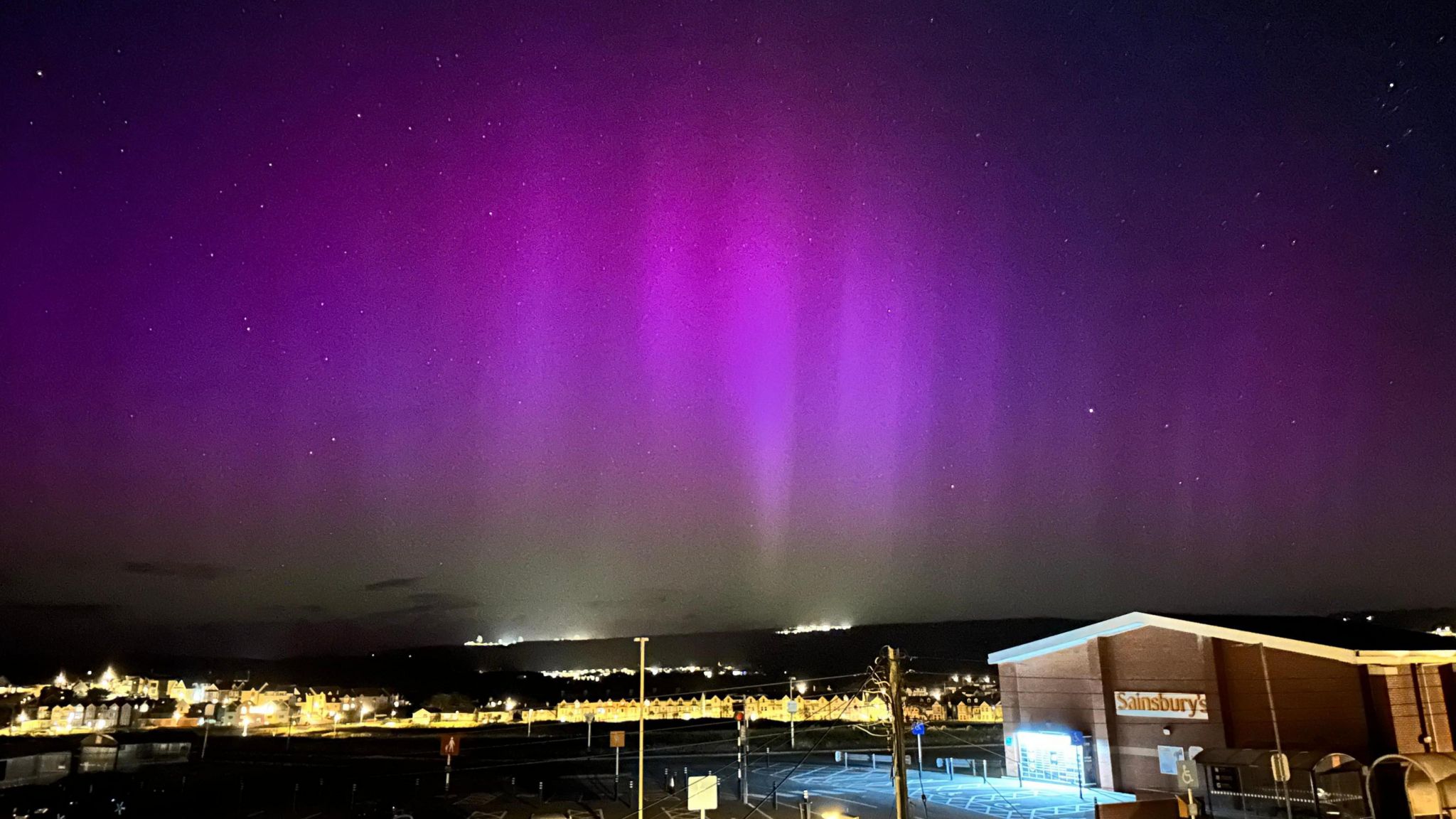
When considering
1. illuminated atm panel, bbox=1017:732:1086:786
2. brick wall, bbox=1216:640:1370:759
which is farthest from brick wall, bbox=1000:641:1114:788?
brick wall, bbox=1216:640:1370:759

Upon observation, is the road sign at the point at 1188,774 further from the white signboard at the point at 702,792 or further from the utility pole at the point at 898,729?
the white signboard at the point at 702,792

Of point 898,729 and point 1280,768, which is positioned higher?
point 898,729

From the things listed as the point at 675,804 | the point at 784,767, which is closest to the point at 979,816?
the point at 675,804

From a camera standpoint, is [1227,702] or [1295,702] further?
[1227,702]

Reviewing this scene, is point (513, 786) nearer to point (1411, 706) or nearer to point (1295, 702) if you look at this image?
point (1295, 702)

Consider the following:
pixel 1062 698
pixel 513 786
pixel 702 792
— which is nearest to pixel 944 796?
pixel 1062 698

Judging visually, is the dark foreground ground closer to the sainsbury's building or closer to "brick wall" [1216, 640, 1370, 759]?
the sainsbury's building

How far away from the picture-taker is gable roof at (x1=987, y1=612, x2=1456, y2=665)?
1168 inches

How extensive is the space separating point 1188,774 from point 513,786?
3159 centimetres

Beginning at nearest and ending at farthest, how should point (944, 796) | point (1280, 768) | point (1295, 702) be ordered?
point (1280, 768)
point (1295, 702)
point (944, 796)

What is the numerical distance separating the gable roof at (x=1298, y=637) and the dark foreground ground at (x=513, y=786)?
667 centimetres

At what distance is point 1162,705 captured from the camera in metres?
35.1

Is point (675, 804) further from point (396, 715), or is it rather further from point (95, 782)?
point (396, 715)

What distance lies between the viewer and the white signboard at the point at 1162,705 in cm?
3381
